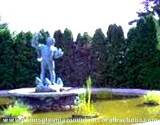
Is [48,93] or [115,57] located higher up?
[115,57]

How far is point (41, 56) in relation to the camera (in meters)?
14.6

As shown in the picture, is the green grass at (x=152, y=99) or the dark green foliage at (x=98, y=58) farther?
the dark green foliage at (x=98, y=58)

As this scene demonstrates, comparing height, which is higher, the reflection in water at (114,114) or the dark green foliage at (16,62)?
the dark green foliage at (16,62)

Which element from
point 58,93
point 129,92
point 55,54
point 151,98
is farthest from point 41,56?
point 129,92

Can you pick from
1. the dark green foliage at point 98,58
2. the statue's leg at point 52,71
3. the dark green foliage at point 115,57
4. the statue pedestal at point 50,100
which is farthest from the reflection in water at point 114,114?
the dark green foliage at point 98,58

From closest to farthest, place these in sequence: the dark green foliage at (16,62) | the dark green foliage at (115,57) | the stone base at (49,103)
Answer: the stone base at (49,103)
the dark green foliage at (115,57)
the dark green foliage at (16,62)

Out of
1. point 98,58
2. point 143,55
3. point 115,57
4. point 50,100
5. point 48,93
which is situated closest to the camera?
point 48,93

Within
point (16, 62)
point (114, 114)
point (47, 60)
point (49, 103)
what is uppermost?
point (16, 62)

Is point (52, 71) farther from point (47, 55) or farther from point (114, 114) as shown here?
point (114, 114)

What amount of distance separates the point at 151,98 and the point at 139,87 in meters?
5.81

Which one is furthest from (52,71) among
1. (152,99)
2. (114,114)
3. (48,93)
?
(152,99)

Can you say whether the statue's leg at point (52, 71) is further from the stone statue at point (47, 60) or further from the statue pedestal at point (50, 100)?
the statue pedestal at point (50, 100)

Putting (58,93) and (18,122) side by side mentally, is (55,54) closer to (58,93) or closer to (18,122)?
(58,93)

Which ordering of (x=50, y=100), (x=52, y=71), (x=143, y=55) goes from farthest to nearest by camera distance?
(x=143, y=55) → (x=52, y=71) → (x=50, y=100)
